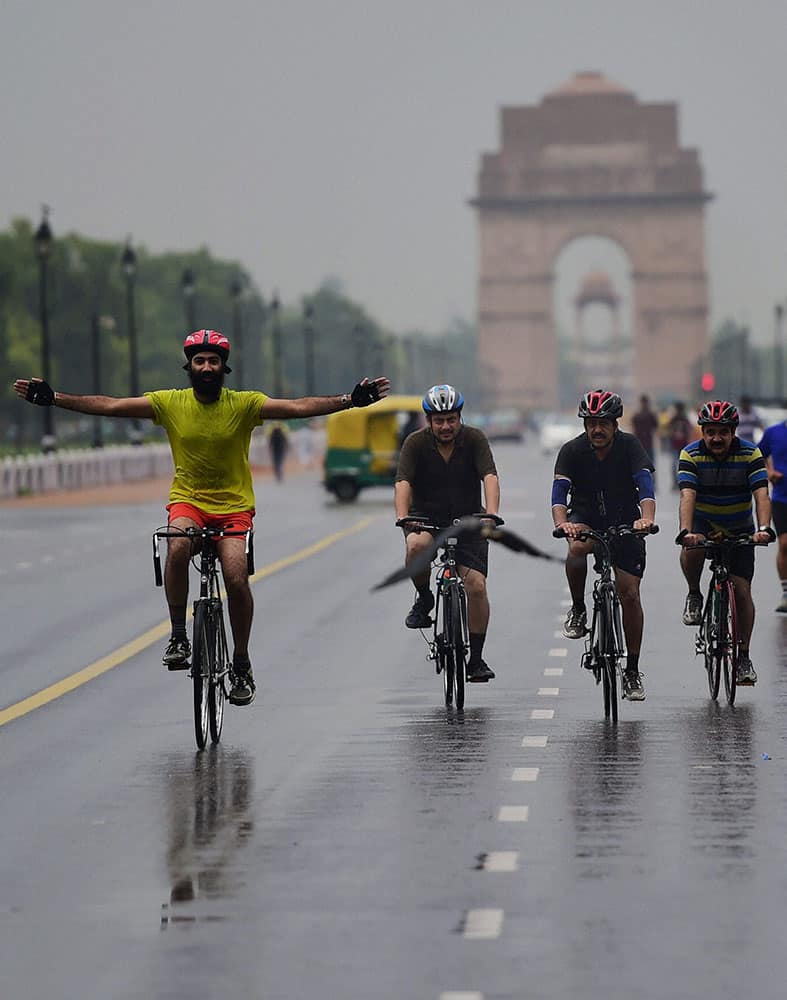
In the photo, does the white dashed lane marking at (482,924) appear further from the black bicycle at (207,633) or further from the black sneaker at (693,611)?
the black sneaker at (693,611)

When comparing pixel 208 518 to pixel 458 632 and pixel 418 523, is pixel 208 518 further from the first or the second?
pixel 458 632

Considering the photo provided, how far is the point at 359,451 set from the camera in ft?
150

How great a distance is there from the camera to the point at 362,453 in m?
45.9

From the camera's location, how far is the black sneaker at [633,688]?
12748 millimetres

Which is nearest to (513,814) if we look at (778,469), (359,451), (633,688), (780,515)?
(633,688)

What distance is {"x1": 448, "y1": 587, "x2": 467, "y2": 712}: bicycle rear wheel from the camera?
1283 cm

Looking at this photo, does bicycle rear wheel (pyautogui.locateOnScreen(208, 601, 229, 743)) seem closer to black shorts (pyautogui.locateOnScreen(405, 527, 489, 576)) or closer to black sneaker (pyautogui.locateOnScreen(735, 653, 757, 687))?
black shorts (pyautogui.locateOnScreen(405, 527, 489, 576))

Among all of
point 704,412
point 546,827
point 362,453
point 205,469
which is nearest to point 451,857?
point 546,827

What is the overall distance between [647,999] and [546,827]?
2.76 m

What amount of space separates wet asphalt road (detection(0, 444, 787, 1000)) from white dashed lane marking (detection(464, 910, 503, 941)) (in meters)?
0.01

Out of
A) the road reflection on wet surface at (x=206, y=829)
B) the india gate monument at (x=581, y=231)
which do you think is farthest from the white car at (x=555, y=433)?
the road reflection on wet surface at (x=206, y=829)

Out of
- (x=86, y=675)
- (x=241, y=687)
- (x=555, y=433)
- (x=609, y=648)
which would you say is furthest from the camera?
(x=555, y=433)

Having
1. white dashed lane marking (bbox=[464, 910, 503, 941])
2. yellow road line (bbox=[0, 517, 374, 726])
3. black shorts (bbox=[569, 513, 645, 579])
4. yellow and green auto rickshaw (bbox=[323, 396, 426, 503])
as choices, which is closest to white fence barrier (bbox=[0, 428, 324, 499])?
yellow and green auto rickshaw (bbox=[323, 396, 426, 503])

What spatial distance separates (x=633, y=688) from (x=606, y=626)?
44 cm
